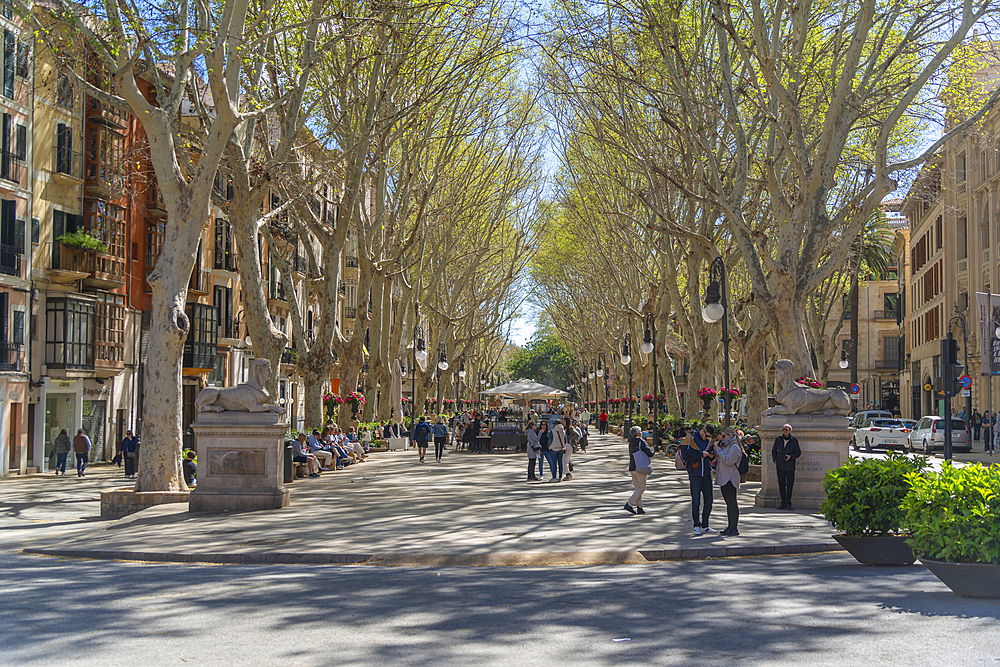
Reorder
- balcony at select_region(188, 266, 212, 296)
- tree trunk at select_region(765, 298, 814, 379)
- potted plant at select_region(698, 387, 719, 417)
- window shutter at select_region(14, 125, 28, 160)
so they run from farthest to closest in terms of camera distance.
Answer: balcony at select_region(188, 266, 212, 296)
potted plant at select_region(698, 387, 719, 417)
window shutter at select_region(14, 125, 28, 160)
tree trunk at select_region(765, 298, 814, 379)

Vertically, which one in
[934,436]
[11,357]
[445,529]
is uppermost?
[11,357]

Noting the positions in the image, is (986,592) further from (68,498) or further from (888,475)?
(68,498)

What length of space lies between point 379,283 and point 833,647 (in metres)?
31.6

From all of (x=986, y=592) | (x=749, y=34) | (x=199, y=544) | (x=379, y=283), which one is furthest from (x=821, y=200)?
(x=379, y=283)

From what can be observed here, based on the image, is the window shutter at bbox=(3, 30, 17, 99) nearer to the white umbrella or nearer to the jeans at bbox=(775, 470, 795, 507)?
the white umbrella

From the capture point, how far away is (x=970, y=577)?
879 centimetres

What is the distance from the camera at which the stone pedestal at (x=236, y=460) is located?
17.2 meters

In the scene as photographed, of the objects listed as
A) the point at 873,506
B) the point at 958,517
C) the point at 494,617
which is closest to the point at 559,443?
the point at 873,506

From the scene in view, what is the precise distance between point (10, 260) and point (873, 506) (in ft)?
87.8

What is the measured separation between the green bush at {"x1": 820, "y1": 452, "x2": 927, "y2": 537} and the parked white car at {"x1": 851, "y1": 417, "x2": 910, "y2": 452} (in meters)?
32.6

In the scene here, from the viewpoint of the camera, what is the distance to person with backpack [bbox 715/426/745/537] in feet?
46.3

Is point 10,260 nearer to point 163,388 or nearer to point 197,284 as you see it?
point 197,284

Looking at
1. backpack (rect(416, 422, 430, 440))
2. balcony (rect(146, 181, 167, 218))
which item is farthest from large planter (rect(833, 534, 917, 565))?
balcony (rect(146, 181, 167, 218))

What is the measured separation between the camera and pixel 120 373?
3547 cm
